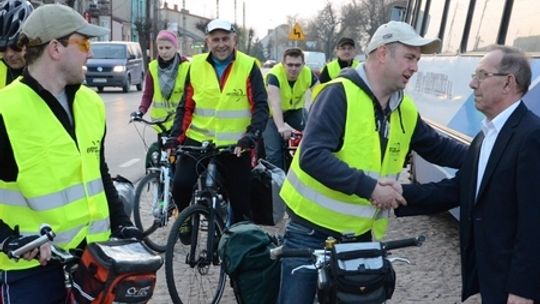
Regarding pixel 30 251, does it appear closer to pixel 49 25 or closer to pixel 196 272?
pixel 49 25

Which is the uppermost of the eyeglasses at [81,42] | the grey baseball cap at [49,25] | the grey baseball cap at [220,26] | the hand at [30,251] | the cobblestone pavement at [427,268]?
the grey baseball cap at [49,25]

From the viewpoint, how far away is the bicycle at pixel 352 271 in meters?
2.82

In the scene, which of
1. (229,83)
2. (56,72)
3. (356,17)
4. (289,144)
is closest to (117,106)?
(289,144)

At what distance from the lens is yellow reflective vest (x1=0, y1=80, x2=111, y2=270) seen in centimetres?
261

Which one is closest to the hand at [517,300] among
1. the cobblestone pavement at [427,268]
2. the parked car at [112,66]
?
the cobblestone pavement at [427,268]

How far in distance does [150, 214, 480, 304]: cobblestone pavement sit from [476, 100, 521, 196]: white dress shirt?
2.71 m

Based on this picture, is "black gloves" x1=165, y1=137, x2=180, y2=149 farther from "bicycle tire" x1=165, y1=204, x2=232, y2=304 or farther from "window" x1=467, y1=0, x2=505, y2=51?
"window" x1=467, y1=0, x2=505, y2=51

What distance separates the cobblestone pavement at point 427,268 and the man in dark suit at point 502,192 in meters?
Answer: 2.62

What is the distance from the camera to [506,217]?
114 inches

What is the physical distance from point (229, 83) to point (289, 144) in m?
2.43

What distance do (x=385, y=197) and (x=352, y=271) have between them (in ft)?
1.27

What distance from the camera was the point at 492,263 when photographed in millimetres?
2947

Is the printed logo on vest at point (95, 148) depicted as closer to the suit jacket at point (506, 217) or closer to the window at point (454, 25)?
the suit jacket at point (506, 217)

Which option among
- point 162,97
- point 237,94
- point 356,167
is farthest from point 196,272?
point 162,97
